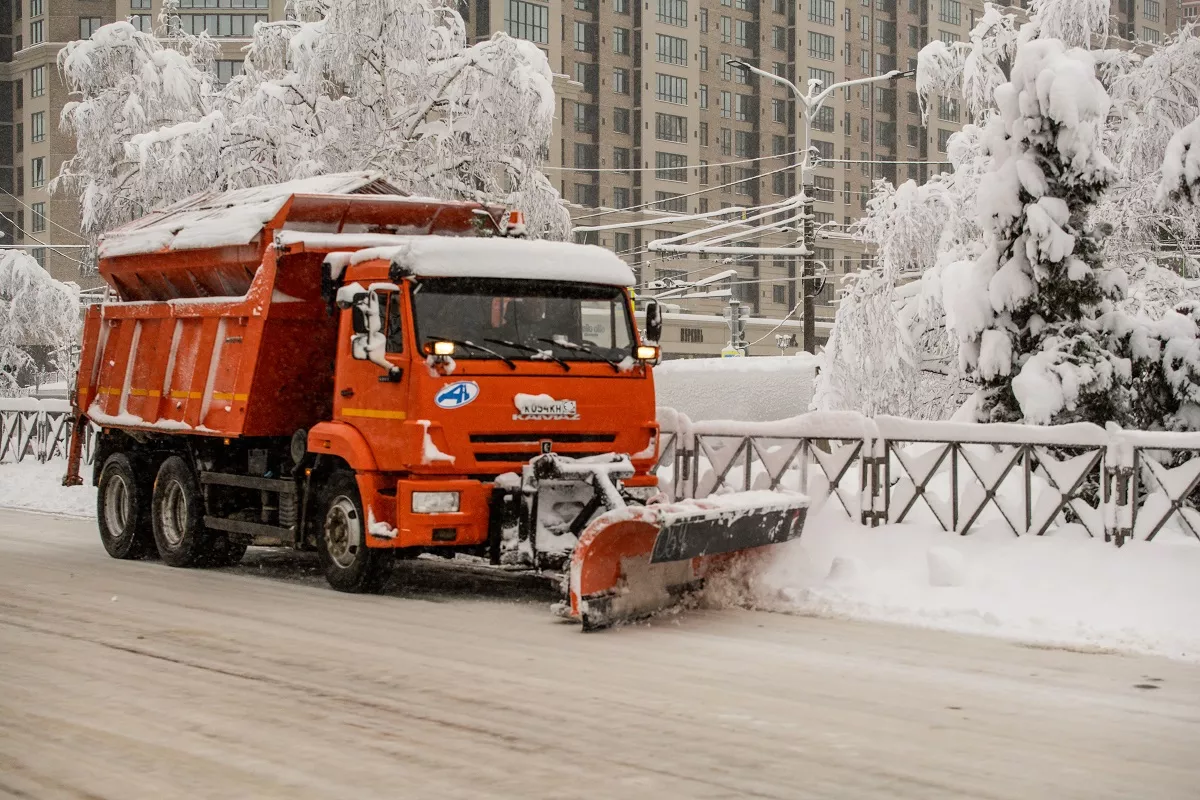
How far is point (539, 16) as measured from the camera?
9338 centimetres

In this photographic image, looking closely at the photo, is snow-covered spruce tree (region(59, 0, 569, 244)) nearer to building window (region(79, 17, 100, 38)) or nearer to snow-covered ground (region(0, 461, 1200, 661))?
snow-covered ground (region(0, 461, 1200, 661))

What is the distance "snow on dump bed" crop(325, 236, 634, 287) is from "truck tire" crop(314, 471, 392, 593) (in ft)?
5.89

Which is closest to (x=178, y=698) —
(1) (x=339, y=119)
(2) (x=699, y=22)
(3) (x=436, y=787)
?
(3) (x=436, y=787)

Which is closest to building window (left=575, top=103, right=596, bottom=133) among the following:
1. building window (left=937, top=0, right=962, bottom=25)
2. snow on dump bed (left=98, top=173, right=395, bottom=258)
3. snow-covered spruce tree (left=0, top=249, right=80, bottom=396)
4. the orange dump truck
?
building window (left=937, top=0, right=962, bottom=25)

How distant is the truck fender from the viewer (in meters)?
11.9

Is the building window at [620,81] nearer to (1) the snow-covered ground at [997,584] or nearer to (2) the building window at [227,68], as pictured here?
(2) the building window at [227,68]

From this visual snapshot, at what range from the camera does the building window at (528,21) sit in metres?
91.2

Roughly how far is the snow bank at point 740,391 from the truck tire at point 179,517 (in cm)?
1595

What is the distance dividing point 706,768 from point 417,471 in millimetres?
5543

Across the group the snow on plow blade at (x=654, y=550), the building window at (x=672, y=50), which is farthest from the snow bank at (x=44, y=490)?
the building window at (x=672, y=50)

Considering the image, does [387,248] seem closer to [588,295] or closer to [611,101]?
[588,295]

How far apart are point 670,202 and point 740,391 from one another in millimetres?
71024

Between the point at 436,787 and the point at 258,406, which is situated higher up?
the point at 258,406

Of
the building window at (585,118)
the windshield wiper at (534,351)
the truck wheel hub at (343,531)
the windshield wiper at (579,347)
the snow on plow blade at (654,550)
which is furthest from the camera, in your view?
the building window at (585,118)
